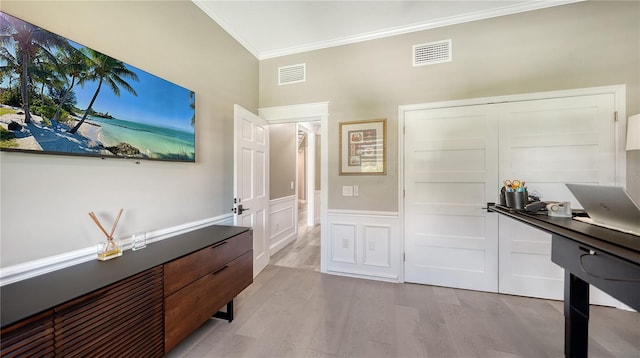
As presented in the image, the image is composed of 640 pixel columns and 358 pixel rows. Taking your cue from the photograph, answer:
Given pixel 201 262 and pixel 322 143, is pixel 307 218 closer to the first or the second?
pixel 322 143

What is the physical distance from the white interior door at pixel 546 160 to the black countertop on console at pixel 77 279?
302 cm

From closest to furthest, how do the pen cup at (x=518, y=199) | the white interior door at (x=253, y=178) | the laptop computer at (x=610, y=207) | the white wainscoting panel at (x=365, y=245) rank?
the laptop computer at (x=610, y=207) < the pen cup at (x=518, y=199) < the white interior door at (x=253, y=178) < the white wainscoting panel at (x=365, y=245)

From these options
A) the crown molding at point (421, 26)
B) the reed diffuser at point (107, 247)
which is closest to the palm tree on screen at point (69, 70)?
the reed diffuser at point (107, 247)

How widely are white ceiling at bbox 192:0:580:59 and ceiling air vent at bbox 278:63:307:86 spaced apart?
0.99 feet

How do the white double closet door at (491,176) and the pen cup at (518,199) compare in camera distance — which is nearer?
the pen cup at (518,199)

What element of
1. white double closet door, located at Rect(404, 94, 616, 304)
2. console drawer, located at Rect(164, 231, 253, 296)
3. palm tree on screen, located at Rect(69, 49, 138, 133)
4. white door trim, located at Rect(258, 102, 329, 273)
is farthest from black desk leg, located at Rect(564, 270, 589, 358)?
palm tree on screen, located at Rect(69, 49, 138, 133)

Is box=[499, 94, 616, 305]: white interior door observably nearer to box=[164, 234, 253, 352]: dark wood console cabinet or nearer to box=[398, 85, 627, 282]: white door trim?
box=[398, 85, 627, 282]: white door trim

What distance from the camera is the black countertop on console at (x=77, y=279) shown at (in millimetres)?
889

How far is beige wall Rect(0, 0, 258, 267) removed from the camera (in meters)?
1.17

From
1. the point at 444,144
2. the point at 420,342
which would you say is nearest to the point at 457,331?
the point at 420,342

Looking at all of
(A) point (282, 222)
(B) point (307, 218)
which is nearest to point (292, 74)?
(A) point (282, 222)

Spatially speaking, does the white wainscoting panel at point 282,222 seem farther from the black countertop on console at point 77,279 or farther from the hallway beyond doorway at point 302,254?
the black countertop on console at point 77,279

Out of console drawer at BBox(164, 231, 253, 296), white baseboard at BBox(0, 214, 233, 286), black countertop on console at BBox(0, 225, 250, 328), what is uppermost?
white baseboard at BBox(0, 214, 233, 286)

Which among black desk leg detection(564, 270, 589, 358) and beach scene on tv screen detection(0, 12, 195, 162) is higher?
beach scene on tv screen detection(0, 12, 195, 162)
